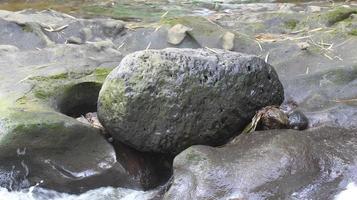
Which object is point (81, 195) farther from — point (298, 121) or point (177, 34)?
point (177, 34)

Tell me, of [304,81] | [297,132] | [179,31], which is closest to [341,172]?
[297,132]

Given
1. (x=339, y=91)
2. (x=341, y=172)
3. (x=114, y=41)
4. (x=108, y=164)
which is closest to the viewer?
(x=341, y=172)

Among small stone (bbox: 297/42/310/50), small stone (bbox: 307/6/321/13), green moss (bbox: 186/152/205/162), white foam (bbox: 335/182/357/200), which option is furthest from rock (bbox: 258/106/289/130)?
small stone (bbox: 307/6/321/13)

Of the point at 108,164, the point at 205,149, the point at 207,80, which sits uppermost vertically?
the point at 207,80

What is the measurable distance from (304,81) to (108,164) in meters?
1.84

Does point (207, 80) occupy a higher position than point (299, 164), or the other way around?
point (207, 80)

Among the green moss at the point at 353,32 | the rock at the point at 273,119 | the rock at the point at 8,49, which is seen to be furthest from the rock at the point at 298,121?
the rock at the point at 8,49

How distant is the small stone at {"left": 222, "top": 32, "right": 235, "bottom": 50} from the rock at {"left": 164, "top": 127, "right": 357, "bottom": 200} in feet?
6.33

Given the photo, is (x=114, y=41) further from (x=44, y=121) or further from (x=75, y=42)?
(x=44, y=121)

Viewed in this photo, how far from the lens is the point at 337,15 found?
6.12 m

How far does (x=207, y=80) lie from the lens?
12.8ft

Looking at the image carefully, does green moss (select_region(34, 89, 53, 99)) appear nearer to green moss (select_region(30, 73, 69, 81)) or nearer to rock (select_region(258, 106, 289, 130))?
green moss (select_region(30, 73, 69, 81))

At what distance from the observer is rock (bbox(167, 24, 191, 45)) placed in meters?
5.68

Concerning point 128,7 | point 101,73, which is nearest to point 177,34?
point 101,73
